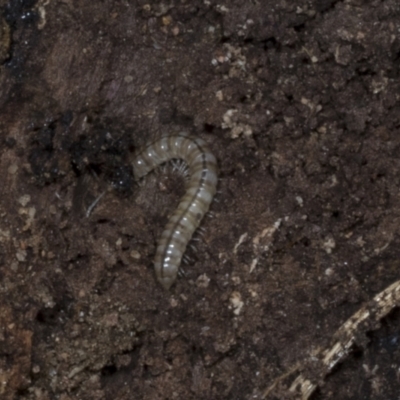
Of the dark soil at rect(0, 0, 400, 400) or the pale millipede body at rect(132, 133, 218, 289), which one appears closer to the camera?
the dark soil at rect(0, 0, 400, 400)

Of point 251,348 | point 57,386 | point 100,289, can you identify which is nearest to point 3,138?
point 100,289

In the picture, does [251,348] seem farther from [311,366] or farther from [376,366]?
[376,366]

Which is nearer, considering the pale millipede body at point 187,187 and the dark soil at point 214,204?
the dark soil at point 214,204
